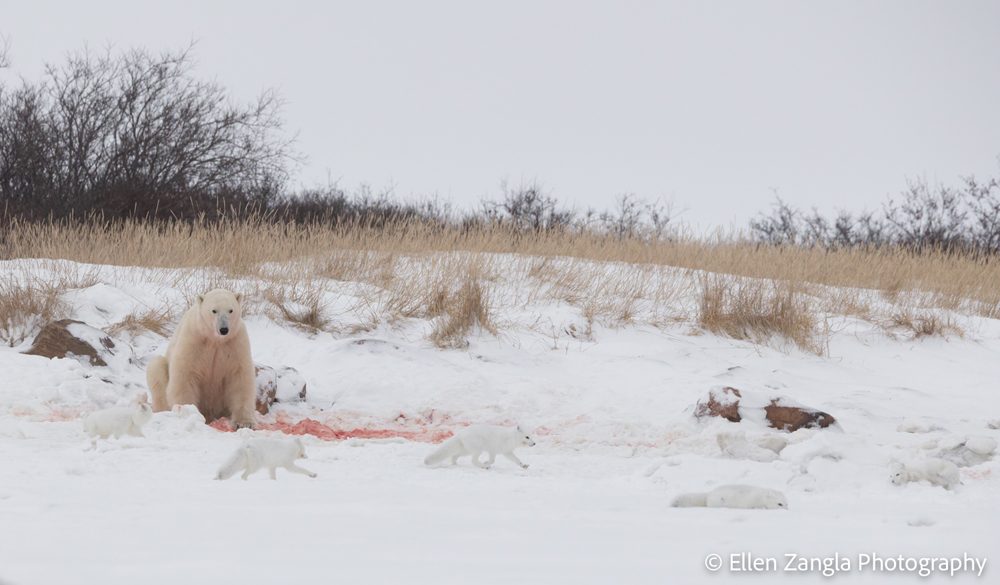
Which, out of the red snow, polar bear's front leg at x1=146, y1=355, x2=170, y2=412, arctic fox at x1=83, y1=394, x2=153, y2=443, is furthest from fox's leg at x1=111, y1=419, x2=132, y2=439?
polar bear's front leg at x1=146, y1=355, x2=170, y2=412

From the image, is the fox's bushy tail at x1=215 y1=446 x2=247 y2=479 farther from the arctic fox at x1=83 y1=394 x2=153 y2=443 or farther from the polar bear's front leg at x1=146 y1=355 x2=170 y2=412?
the polar bear's front leg at x1=146 y1=355 x2=170 y2=412

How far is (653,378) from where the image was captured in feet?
18.4

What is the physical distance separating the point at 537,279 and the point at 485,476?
5732 mm

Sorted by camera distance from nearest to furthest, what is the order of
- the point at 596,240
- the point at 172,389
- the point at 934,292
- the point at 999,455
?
the point at 999,455 → the point at 172,389 → the point at 934,292 → the point at 596,240

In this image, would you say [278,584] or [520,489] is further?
[520,489]

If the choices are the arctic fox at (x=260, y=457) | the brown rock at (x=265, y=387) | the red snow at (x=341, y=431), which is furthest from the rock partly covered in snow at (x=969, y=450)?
the brown rock at (x=265, y=387)

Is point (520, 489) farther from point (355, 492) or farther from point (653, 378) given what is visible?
point (653, 378)

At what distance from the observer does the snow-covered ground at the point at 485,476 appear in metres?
1.50

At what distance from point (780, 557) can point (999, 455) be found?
229cm

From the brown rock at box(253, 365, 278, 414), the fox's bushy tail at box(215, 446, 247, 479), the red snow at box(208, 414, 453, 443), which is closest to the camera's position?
the fox's bushy tail at box(215, 446, 247, 479)

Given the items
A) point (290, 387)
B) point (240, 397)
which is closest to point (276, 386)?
point (290, 387)

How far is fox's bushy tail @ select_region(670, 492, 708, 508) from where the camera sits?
2.31 metres

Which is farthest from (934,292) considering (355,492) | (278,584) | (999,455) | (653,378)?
(278,584)

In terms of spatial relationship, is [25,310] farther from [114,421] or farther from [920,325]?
[920,325]
